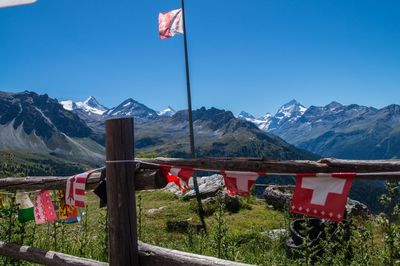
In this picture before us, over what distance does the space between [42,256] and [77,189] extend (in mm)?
956

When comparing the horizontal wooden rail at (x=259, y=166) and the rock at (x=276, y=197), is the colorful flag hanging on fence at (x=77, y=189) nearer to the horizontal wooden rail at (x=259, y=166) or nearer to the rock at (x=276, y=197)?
the horizontal wooden rail at (x=259, y=166)

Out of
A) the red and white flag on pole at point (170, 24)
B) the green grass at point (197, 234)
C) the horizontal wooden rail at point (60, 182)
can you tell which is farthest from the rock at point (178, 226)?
the red and white flag on pole at point (170, 24)

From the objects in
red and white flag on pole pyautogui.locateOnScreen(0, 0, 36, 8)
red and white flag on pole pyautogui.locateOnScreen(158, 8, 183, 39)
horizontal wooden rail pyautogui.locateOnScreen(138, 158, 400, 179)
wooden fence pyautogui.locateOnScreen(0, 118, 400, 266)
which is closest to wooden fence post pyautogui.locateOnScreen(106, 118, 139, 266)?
wooden fence pyautogui.locateOnScreen(0, 118, 400, 266)

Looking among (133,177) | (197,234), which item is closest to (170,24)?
(197,234)

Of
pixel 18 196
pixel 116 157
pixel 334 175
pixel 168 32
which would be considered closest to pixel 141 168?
pixel 116 157

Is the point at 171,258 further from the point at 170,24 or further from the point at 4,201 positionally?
the point at 170,24

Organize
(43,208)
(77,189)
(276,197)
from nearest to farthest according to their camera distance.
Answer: (77,189) < (43,208) < (276,197)

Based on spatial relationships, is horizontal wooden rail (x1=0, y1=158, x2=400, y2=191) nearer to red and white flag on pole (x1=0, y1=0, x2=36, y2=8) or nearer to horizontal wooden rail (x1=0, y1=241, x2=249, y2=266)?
horizontal wooden rail (x1=0, y1=241, x2=249, y2=266)

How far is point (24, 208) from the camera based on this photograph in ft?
19.4

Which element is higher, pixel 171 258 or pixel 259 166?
pixel 259 166

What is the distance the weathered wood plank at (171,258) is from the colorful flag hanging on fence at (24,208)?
2.56 metres

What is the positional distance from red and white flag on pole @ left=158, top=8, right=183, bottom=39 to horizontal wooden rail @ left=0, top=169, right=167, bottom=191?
18.4 meters

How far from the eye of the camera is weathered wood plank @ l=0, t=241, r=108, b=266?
455 cm

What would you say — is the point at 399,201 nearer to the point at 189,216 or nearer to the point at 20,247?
the point at 20,247
